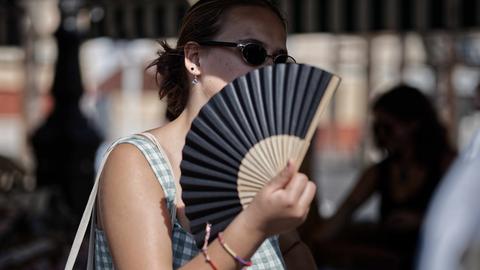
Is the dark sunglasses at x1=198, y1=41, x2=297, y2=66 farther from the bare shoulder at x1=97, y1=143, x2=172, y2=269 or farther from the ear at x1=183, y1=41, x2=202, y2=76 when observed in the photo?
the bare shoulder at x1=97, y1=143, x2=172, y2=269

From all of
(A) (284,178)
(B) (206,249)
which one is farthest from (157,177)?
(A) (284,178)

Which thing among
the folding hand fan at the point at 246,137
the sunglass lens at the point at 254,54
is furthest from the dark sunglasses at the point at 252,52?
the folding hand fan at the point at 246,137

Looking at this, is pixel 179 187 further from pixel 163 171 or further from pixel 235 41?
pixel 235 41

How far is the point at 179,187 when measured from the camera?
1561 millimetres

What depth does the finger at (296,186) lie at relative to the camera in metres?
1.30

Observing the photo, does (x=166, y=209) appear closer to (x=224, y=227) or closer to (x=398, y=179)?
(x=224, y=227)

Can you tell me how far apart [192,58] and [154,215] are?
33 cm

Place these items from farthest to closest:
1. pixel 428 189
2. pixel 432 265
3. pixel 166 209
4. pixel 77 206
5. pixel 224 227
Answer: pixel 77 206, pixel 428 189, pixel 166 209, pixel 224 227, pixel 432 265

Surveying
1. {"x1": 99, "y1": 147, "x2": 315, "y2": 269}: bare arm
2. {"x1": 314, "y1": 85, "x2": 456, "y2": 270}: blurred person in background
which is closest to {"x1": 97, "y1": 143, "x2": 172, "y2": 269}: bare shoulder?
{"x1": 99, "y1": 147, "x2": 315, "y2": 269}: bare arm

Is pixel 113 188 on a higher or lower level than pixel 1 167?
higher

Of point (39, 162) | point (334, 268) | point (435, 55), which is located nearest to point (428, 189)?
point (334, 268)

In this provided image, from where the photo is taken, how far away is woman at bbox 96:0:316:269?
1.34 m

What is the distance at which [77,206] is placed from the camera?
6.02 metres

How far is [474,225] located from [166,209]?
0.61 metres
